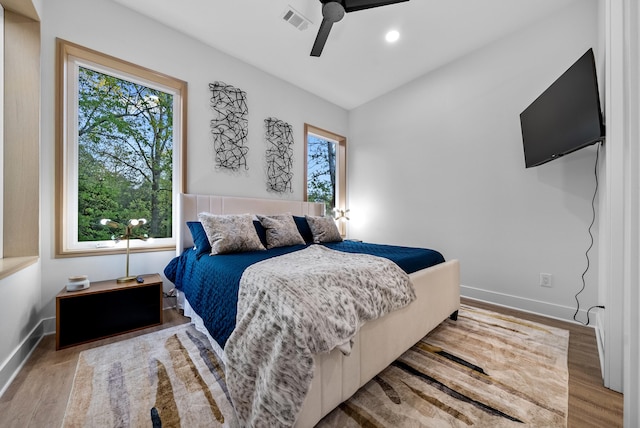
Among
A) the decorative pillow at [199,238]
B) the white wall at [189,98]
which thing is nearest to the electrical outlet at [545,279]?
the white wall at [189,98]

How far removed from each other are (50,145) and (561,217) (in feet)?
15.1

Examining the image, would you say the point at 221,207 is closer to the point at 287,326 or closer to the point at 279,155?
the point at 279,155

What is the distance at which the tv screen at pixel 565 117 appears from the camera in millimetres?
1697

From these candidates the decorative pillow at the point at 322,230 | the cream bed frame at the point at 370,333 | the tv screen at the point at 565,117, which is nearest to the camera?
the cream bed frame at the point at 370,333

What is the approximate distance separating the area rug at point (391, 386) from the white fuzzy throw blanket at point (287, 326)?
0.94 feet

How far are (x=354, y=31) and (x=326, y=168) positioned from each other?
85.3 inches

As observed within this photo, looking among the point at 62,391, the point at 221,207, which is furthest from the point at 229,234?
the point at 62,391

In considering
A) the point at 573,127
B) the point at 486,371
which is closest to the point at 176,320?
the point at 486,371

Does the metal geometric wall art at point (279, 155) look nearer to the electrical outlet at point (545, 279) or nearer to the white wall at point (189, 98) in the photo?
the white wall at point (189, 98)

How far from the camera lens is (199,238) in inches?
90.4

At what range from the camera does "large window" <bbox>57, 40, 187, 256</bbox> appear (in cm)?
220

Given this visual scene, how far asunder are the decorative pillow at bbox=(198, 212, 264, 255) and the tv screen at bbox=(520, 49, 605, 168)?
2652mm

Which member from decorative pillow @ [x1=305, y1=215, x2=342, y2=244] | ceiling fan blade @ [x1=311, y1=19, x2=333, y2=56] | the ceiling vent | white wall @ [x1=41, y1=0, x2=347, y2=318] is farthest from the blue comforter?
the ceiling vent

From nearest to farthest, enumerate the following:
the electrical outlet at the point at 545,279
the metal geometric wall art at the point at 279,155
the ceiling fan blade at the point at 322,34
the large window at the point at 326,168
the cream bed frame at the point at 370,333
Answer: the cream bed frame at the point at 370,333 < the ceiling fan blade at the point at 322,34 < the electrical outlet at the point at 545,279 < the metal geometric wall art at the point at 279,155 < the large window at the point at 326,168
